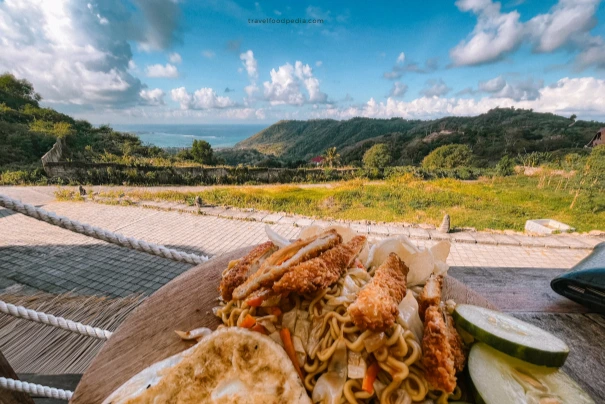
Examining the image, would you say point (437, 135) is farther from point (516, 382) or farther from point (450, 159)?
point (516, 382)

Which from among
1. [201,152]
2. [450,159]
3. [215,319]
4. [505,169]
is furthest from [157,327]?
[450,159]

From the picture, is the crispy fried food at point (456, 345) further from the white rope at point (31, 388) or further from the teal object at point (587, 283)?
the white rope at point (31, 388)

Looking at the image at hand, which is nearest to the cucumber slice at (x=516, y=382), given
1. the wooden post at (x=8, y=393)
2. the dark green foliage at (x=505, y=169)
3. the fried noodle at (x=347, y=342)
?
the fried noodle at (x=347, y=342)

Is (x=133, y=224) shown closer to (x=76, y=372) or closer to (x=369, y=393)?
(x=76, y=372)

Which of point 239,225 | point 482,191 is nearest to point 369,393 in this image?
point 239,225

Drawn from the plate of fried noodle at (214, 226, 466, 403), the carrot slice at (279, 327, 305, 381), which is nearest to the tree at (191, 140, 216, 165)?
the plate of fried noodle at (214, 226, 466, 403)
